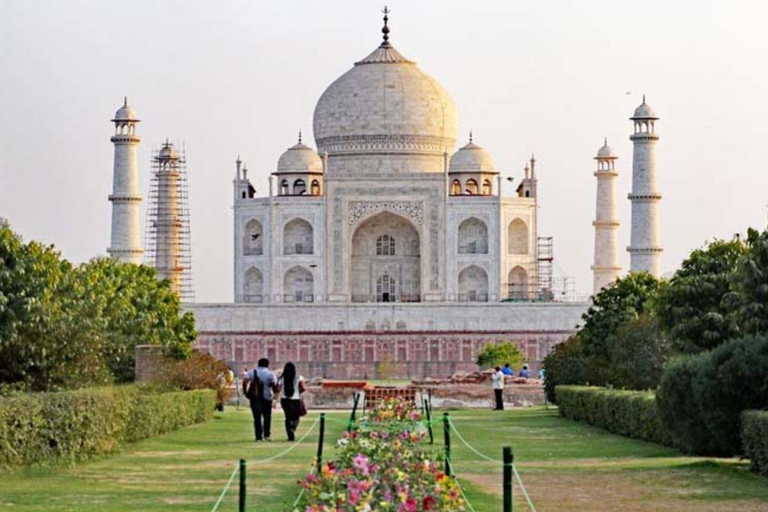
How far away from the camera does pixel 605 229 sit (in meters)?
55.3

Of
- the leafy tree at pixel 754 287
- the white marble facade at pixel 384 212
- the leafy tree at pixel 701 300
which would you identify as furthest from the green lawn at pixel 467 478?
the white marble facade at pixel 384 212

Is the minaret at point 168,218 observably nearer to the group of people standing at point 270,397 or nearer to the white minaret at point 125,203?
the white minaret at point 125,203

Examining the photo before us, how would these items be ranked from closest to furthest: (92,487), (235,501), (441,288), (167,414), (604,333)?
(235,501) < (92,487) < (167,414) < (604,333) < (441,288)

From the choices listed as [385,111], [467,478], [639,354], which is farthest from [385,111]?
[467,478]

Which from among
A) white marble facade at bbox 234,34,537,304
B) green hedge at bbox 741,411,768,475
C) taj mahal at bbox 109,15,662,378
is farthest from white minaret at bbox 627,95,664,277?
green hedge at bbox 741,411,768,475

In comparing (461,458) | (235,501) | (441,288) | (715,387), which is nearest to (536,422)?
(461,458)

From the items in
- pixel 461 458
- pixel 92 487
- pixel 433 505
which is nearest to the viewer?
pixel 433 505

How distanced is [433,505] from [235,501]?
4.53 m

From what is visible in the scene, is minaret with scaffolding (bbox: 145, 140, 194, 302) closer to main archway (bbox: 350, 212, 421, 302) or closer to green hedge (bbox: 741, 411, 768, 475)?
main archway (bbox: 350, 212, 421, 302)

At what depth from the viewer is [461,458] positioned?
16438mm

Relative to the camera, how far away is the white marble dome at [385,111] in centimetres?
5559

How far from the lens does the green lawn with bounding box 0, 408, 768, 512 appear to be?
39.3ft

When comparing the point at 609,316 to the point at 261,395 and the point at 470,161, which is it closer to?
the point at 261,395

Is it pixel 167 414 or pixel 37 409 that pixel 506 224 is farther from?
pixel 37 409
